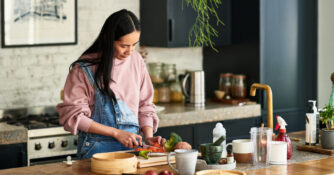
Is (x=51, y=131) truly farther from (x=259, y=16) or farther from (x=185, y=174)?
(x=259, y=16)

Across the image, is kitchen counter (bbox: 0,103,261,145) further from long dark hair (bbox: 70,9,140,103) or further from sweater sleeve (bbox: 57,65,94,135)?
long dark hair (bbox: 70,9,140,103)

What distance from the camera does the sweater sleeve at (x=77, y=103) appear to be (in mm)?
3064

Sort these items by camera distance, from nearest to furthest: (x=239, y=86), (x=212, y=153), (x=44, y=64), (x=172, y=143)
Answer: (x=212, y=153) < (x=172, y=143) < (x=44, y=64) < (x=239, y=86)

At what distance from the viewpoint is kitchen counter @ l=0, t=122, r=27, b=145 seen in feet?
12.9

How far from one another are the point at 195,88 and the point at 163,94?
0.38m

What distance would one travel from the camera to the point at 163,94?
17.6 feet

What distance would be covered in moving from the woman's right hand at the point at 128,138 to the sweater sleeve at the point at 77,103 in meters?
0.18

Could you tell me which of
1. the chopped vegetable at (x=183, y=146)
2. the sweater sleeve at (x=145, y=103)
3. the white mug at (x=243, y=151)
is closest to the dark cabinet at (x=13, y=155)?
the sweater sleeve at (x=145, y=103)

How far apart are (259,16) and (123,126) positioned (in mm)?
2433

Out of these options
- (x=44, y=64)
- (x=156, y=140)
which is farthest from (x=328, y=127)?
(x=44, y=64)

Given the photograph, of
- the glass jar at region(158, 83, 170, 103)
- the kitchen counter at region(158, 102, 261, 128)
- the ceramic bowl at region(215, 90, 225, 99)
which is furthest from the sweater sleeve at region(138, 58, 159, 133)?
the ceramic bowl at region(215, 90, 225, 99)

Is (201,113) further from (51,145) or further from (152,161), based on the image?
(152,161)

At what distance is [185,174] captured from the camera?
2564 mm

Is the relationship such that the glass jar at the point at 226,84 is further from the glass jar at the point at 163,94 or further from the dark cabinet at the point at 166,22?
the glass jar at the point at 163,94
